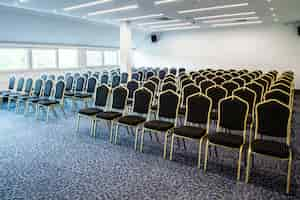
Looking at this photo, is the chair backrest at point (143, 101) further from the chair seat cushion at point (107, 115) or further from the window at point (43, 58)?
the window at point (43, 58)

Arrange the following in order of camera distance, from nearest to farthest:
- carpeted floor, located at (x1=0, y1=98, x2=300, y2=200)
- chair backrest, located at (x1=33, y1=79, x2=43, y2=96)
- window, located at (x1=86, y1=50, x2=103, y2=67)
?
carpeted floor, located at (x1=0, y1=98, x2=300, y2=200) → chair backrest, located at (x1=33, y1=79, x2=43, y2=96) → window, located at (x1=86, y1=50, x2=103, y2=67)

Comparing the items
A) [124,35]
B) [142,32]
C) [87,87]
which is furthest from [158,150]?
[142,32]

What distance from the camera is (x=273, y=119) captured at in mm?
3609

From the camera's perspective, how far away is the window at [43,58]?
11.3 meters

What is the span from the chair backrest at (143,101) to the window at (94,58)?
32.1 ft

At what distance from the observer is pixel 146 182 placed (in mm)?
3355

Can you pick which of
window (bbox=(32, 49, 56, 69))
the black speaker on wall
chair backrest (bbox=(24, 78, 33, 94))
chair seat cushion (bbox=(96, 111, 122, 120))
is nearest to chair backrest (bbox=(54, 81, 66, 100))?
chair backrest (bbox=(24, 78, 33, 94))

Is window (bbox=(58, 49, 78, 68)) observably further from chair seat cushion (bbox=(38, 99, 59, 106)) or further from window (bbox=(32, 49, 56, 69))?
chair seat cushion (bbox=(38, 99, 59, 106))

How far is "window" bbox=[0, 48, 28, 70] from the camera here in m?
10.0

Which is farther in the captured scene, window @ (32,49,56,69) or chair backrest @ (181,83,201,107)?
window @ (32,49,56,69)

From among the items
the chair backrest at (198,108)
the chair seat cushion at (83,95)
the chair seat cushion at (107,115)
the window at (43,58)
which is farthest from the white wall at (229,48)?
the chair seat cushion at (107,115)

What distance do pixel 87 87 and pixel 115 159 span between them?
14.3ft

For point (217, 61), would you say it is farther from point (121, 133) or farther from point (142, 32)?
point (121, 133)

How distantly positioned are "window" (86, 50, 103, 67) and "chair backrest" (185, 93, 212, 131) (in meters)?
10.9
